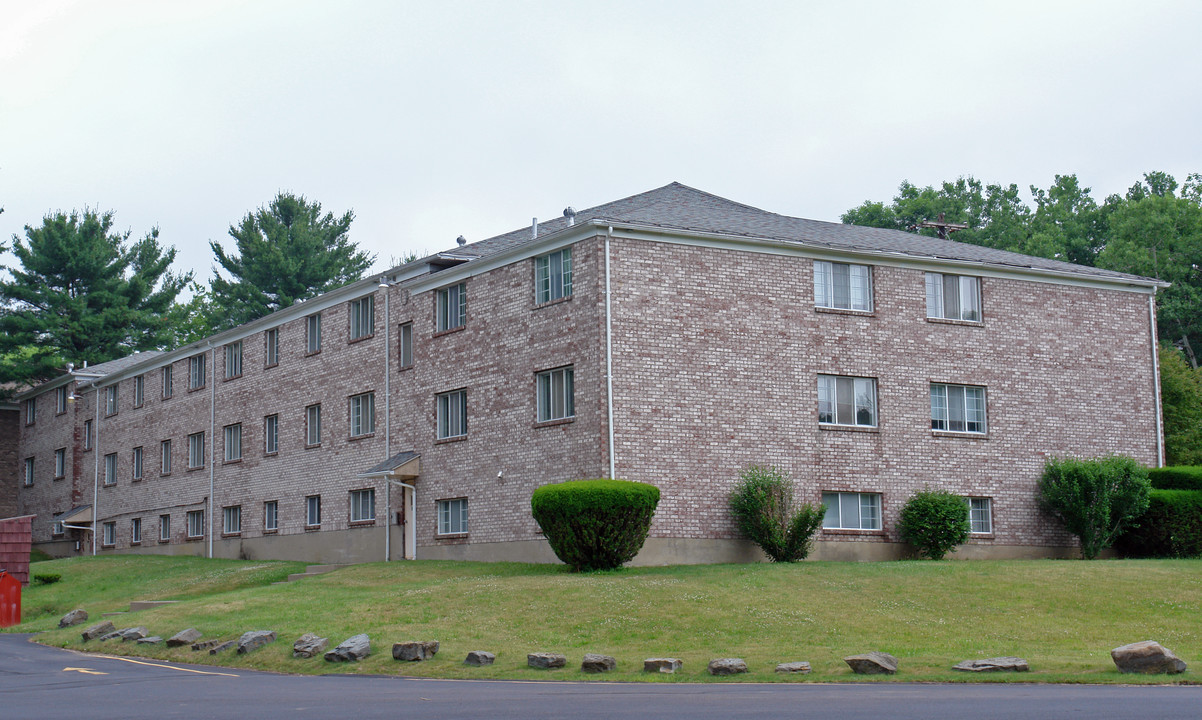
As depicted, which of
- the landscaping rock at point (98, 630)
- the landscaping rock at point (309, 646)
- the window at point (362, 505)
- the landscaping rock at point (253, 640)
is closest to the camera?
the landscaping rock at point (309, 646)

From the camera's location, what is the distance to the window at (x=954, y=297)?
3434 cm

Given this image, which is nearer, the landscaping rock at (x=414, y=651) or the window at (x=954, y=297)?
the landscaping rock at (x=414, y=651)

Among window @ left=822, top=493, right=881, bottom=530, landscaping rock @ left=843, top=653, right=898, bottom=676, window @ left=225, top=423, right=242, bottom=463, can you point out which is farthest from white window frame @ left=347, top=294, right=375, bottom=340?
landscaping rock @ left=843, top=653, right=898, bottom=676

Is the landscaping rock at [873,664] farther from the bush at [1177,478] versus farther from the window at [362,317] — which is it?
the window at [362,317]

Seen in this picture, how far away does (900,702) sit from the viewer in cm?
1381

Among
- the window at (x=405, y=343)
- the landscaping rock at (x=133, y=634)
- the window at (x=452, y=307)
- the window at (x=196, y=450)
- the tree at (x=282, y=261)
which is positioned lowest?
the landscaping rock at (x=133, y=634)

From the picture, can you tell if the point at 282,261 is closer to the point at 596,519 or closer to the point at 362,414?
the point at 362,414

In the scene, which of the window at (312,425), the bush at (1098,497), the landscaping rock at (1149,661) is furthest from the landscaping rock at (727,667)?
the window at (312,425)

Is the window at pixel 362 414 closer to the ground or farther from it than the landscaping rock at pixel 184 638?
farther from it

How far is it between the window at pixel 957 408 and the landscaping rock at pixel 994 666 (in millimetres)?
16838

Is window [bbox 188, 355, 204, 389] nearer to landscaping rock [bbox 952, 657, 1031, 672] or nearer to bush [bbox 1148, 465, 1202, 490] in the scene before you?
bush [bbox 1148, 465, 1202, 490]

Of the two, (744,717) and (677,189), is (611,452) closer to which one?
(677,189)

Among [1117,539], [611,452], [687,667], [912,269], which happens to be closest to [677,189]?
[912,269]

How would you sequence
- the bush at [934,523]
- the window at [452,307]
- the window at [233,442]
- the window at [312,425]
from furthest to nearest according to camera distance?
the window at [233,442] → the window at [312,425] → the window at [452,307] → the bush at [934,523]
